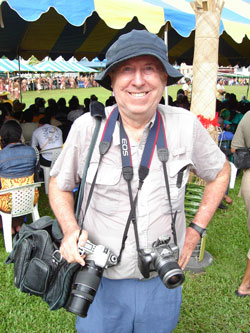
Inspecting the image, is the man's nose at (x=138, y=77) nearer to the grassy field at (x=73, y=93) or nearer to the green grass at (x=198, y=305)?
the green grass at (x=198, y=305)

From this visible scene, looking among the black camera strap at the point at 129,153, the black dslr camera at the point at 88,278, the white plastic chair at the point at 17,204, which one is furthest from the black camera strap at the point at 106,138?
the white plastic chair at the point at 17,204

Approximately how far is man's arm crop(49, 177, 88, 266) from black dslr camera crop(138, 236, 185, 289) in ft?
0.86

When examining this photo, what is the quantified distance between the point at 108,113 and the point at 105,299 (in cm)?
90

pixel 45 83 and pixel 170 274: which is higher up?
pixel 45 83

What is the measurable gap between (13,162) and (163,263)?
3.00 meters

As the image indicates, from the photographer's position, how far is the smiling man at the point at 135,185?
136 centimetres

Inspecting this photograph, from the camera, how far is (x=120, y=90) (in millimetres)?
1417

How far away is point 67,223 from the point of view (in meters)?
1.46

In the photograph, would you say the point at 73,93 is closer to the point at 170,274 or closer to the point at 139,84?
the point at 139,84

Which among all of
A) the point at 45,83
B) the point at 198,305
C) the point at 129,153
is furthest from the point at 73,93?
the point at 129,153

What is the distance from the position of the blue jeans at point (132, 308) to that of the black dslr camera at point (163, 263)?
16 centimetres

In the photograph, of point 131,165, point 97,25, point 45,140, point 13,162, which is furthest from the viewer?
point 97,25

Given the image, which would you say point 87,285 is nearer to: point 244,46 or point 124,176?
point 124,176

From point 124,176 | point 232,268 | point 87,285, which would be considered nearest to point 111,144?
point 124,176
